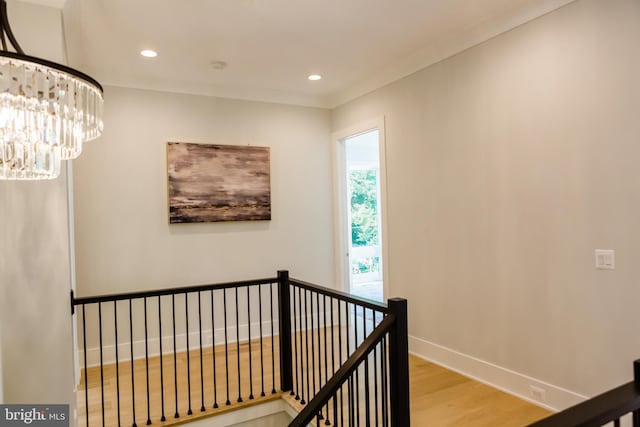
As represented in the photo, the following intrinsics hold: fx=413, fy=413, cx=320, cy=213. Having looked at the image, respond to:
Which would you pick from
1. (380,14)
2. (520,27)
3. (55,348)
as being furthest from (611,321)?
(55,348)

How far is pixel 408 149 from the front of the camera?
12.6ft

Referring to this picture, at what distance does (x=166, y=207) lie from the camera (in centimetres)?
411

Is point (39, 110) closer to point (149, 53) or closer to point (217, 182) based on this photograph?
point (149, 53)

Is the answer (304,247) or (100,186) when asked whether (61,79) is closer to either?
(100,186)

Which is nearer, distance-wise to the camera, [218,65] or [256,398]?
[256,398]

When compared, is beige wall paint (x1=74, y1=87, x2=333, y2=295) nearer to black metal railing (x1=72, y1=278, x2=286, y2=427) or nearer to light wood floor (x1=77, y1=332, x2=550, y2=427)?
black metal railing (x1=72, y1=278, x2=286, y2=427)

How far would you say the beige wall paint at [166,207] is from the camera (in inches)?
150

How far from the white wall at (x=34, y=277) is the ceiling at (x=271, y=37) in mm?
248

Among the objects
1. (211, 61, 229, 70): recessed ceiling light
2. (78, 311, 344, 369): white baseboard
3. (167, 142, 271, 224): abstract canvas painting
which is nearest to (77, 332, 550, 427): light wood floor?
(78, 311, 344, 369): white baseboard

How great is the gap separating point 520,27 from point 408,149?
4.41 ft

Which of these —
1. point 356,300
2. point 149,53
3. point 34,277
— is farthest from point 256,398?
point 149,53

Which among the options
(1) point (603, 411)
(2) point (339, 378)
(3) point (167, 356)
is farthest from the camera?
(3) point (167, 356)

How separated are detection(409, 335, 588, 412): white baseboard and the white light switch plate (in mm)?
811

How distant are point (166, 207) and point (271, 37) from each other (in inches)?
77.6
